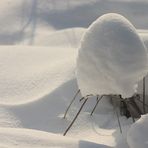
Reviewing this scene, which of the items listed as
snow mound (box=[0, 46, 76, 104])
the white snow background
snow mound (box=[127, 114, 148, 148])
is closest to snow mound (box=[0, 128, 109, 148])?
the white snow background

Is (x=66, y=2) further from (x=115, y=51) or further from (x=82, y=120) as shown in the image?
(x=115, y=51)

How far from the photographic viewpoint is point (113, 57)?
63.0 inches

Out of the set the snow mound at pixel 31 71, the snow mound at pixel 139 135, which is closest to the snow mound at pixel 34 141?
the snow mound at pixel 139 135

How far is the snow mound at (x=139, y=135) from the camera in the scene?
1504 mm

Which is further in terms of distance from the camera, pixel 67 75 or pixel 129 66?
pixel 67 75

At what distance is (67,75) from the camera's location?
7.09 feet

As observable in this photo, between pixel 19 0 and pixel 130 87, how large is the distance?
1816 mm

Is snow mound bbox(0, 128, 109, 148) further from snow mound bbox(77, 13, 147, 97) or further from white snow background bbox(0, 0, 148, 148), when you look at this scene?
snow mound bbox(77, 13, 147, 97)

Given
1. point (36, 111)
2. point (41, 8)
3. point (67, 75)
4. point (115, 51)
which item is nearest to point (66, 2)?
point (41, 8)

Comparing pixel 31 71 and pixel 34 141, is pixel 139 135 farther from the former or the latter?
pixel 31 71

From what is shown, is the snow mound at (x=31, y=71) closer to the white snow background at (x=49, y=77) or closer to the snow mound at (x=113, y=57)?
the white snow background at (x=49, y=77)

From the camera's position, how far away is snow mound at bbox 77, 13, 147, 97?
1.60 meters

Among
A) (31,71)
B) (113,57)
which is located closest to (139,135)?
(113,57)

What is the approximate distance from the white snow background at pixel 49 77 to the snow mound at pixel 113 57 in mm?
156
